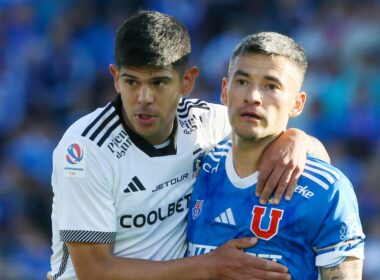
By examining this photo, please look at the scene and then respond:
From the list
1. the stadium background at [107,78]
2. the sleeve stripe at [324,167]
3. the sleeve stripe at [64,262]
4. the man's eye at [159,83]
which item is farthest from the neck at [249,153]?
the stadium background at [107,78]

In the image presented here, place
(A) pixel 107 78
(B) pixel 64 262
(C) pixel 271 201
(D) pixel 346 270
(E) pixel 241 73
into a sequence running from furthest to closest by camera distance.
→ (A) pixel 107 78 → (B) pixel 64 262 → (E) pixel 241 73 → (C) pixel 271 201 → (D) pixel 346 270

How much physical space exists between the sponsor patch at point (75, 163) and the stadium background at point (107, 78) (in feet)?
16.2

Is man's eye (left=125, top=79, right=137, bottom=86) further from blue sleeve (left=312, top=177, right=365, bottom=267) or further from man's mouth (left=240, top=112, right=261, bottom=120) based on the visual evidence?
blue sleeve (left=312, top=177, right=365, bottom=267)

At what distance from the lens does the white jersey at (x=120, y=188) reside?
500 cm

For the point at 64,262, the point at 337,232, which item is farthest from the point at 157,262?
the point at 337,232

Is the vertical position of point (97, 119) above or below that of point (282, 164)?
above

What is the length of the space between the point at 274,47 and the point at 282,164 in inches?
24.1

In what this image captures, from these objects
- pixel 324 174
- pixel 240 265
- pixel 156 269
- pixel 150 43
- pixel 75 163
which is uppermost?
pixel 150 43

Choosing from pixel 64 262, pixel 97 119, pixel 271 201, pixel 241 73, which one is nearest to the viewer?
pixel 271 201

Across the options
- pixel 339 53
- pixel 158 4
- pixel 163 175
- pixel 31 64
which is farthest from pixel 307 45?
pixel 163 175

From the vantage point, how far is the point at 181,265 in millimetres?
4930

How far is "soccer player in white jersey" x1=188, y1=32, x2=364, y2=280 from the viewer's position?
4.66 metres

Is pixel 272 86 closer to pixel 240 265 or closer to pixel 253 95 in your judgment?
pixel 253 95

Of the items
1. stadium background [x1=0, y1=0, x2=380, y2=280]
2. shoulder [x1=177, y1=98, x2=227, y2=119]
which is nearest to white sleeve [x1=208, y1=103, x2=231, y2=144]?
shoulder [x1=177, y1=98, x2=227, y2=119]
